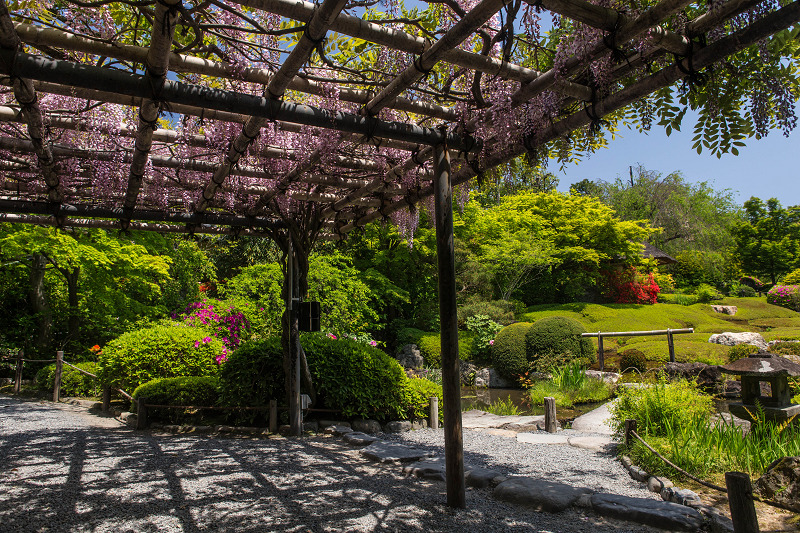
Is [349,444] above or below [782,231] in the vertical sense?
below

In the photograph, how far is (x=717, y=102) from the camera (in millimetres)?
2738

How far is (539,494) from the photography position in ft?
11.2

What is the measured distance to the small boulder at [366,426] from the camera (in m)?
6.48

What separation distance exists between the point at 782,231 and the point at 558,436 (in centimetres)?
3024

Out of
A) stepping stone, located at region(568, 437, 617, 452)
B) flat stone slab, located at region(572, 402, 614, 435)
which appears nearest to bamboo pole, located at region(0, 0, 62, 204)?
stepping stone, located at region(568, 437, 617, 452)

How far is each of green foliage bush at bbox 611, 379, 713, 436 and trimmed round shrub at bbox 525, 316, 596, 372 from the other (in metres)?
6.08

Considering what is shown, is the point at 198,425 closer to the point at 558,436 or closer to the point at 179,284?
the point at 558,436

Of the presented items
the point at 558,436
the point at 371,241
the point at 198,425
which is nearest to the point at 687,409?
the point at 558,436

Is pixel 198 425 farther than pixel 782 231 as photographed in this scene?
No

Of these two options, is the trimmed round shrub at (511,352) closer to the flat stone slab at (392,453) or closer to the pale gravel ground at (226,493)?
the flat stone slab at (392,453)

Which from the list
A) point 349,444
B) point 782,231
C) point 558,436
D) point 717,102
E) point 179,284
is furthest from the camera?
point 782,231

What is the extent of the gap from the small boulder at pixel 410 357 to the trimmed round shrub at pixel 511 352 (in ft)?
7.35

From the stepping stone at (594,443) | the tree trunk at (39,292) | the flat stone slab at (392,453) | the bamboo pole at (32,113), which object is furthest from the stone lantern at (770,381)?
the tree trunk at (39,292)

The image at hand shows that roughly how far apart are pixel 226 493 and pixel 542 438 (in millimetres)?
4031
